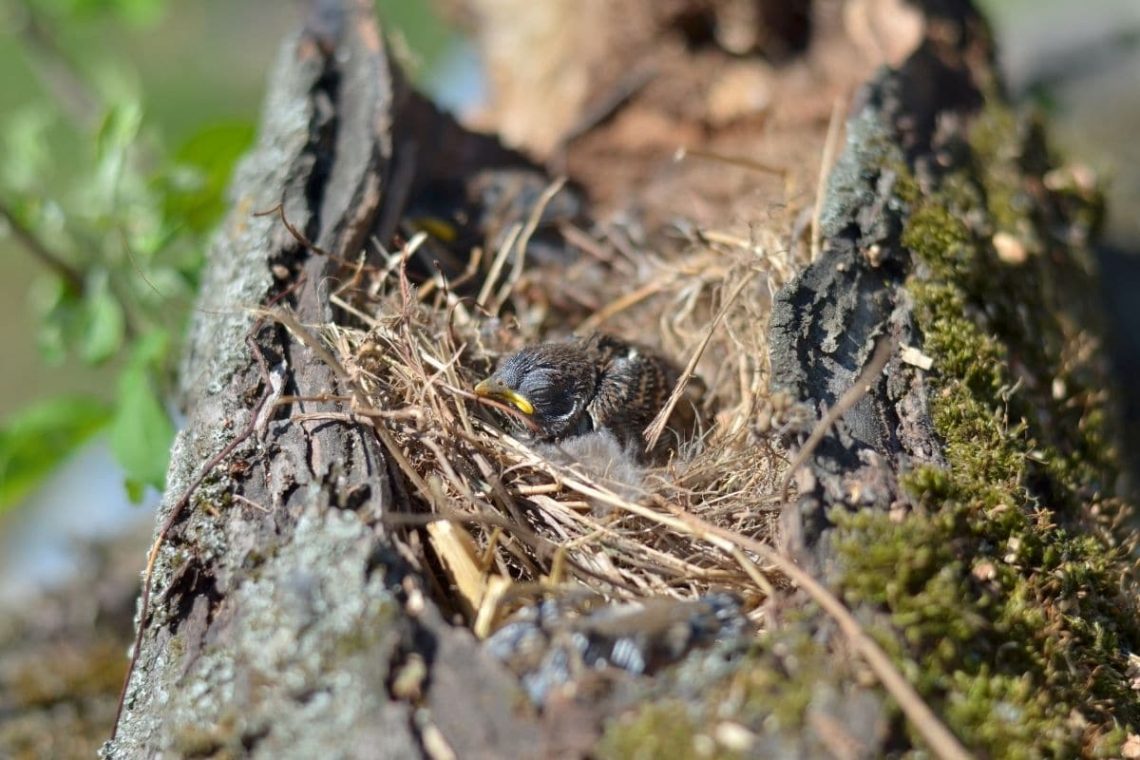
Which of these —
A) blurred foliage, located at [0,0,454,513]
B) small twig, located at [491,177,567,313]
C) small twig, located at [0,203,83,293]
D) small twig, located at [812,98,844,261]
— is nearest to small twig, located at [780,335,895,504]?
small twig, located at [812,98,844,261]

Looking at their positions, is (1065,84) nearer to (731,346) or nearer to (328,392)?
(731,346)

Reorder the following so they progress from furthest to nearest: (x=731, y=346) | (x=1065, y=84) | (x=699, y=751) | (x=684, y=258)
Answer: (x=1065, y=84)
(x=684, y=258)
(x=731, y=346)
(x=699, y=751)

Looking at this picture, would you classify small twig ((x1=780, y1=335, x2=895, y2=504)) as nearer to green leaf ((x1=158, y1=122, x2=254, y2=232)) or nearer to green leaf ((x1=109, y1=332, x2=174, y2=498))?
green leaf ((x1=109, y1=332, x2=174, y2=498))

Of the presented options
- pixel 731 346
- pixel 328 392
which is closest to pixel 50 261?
pixel 328 392

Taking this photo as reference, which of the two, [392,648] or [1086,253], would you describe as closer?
[392,648]

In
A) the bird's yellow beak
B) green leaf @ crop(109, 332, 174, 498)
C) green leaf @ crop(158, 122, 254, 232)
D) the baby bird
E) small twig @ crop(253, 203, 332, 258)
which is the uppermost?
green leaf @ crop(158, 122, 254, 232)

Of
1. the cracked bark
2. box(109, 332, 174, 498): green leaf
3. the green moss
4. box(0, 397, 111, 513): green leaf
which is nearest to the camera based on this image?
the green moss
